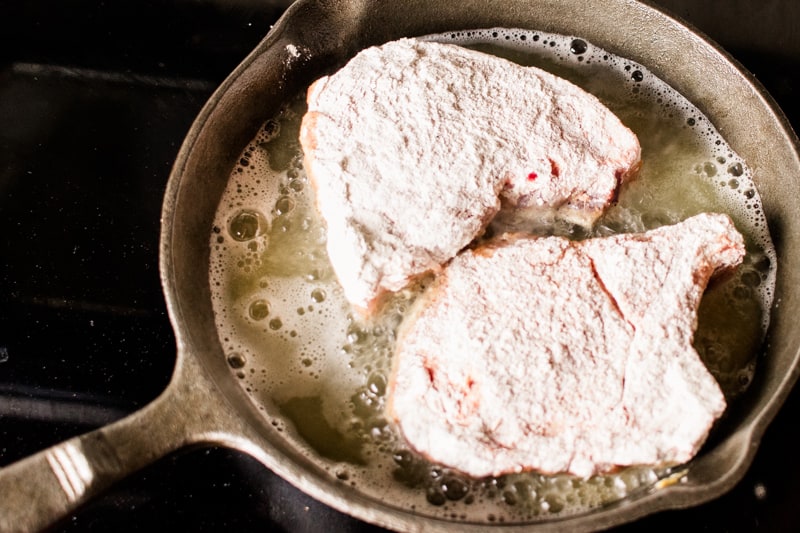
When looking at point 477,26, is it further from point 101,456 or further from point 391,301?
point 101,456

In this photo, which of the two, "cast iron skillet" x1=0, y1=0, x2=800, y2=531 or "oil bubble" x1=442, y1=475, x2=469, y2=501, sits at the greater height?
"cast iron skillet" x1=0, y1=0, x2=800, y2=531

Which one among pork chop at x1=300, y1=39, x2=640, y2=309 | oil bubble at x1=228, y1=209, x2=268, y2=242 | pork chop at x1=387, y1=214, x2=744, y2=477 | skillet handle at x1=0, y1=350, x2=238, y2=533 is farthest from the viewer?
oil bubble at x1=228, y1=209, x2=268, y2=242

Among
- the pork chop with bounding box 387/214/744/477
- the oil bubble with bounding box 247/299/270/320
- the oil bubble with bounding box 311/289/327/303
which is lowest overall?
the oil bubble with bounding box 247/299/270/320

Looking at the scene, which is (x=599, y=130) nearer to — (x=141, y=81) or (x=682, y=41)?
(x=682, y=41)

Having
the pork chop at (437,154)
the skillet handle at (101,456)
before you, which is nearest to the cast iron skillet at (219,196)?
the skillet handle at (101,456)

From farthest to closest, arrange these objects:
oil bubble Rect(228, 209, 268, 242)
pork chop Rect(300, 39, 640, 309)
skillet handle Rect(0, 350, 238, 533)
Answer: oil bubble Rect(228, 209, 268, 242) → pork chop Rect(300, 39, 640, 309) → skillet handle Rect(0, 350, 238, 533)

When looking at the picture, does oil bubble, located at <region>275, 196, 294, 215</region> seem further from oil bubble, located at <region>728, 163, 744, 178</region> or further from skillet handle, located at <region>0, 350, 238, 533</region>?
oil bubble, located at <region>728, 163, 744, 178</region>

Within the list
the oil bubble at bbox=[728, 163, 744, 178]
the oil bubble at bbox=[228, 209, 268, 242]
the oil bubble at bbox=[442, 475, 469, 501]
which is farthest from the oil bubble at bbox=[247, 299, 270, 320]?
the oil bubble at bbox=[728, 163, 744, 178]

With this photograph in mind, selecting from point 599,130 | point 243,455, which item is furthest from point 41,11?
point 599,130
